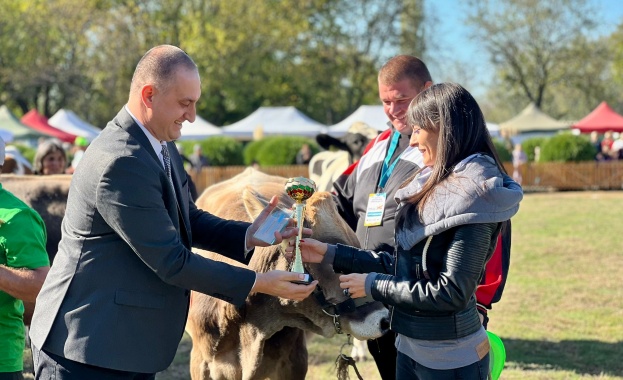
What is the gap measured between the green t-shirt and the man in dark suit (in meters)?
0.33

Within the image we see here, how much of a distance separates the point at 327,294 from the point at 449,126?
1.25 metres

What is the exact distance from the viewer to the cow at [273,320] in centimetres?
388

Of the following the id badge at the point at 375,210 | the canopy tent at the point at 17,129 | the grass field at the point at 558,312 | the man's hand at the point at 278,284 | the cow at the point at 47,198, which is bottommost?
the canopy tent at the point at 17,129

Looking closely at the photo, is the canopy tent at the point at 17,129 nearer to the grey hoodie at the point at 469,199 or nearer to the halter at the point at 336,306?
the halter at the point at 336,306

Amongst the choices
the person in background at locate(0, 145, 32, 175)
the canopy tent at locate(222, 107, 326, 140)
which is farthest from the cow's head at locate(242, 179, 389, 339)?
the canopy tent at locate(222, 107, 326, 140)

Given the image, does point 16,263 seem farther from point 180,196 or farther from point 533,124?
point 533,124

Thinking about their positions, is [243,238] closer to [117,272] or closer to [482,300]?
[117,272]

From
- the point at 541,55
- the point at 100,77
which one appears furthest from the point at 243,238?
the point at 541,55

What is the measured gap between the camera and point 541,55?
1873 inches

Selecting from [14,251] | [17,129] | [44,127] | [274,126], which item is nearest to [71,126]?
[44,127]

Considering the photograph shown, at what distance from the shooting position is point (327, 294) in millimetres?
3893

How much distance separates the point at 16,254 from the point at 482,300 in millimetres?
2296

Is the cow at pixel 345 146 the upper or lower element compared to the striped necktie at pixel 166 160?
lower

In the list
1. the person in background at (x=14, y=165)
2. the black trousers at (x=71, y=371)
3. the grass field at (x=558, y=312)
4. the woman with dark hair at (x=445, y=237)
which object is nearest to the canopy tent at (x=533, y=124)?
the grass field at (x=558, y=312)
